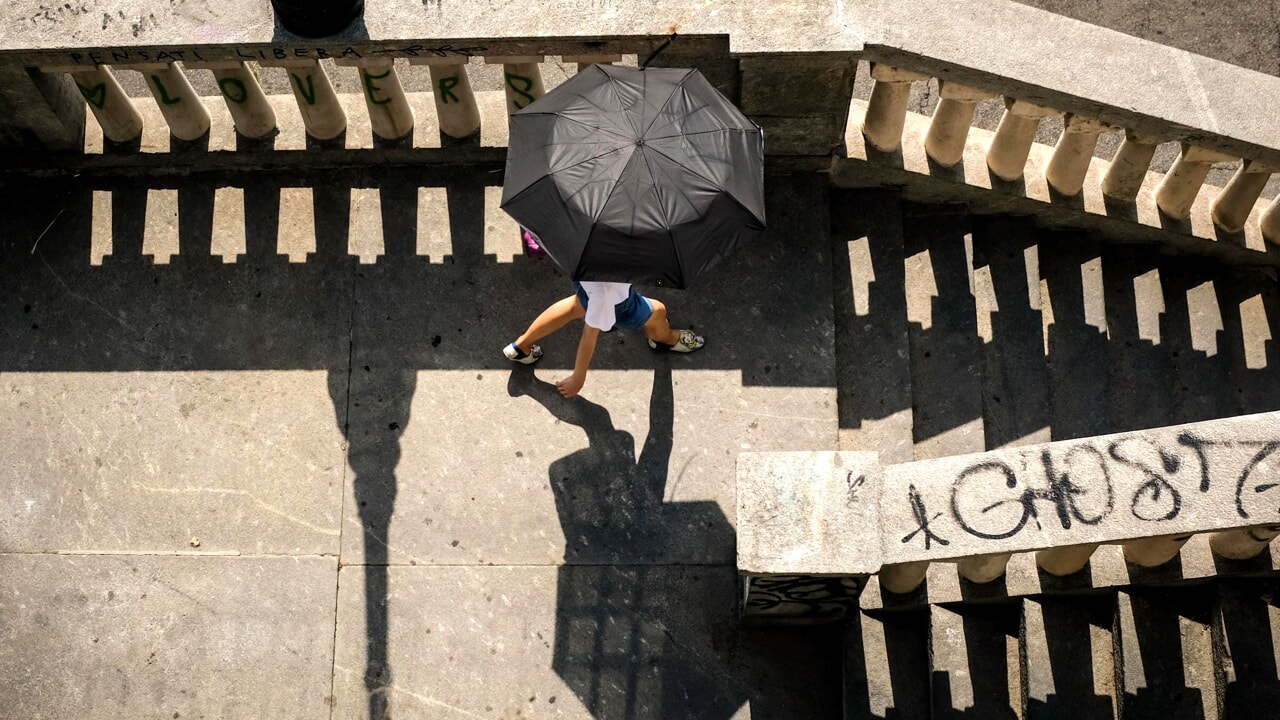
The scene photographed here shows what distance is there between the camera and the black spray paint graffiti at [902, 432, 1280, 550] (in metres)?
4.63

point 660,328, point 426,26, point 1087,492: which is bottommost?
point 1087,492

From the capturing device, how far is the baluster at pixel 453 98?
607cm

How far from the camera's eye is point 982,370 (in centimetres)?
664

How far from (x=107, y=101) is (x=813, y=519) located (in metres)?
4.25

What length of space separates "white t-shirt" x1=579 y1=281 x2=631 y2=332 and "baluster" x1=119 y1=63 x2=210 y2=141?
2.41 metres

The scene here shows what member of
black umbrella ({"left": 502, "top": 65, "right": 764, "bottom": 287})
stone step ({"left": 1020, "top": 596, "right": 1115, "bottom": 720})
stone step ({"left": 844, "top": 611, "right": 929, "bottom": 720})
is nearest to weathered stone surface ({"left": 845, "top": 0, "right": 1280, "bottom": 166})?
black umbrella ({"left": 502, "top": 65, "right": 764, "bottom": 287})

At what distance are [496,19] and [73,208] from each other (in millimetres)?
2670

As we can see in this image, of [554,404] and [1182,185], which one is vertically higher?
[1182,185]

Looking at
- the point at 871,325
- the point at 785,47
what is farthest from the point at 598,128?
the point at 871,325

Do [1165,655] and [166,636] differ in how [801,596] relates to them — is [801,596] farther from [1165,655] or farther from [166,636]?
[166,636]

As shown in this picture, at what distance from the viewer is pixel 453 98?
6281 mm

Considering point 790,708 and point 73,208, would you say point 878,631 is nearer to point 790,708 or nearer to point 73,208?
point 790,708

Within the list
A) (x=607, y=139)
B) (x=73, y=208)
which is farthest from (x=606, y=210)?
(x=73, y=208)

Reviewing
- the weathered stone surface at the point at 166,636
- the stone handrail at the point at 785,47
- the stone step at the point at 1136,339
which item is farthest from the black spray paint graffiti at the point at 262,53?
the stone step at the point at 1136,339
